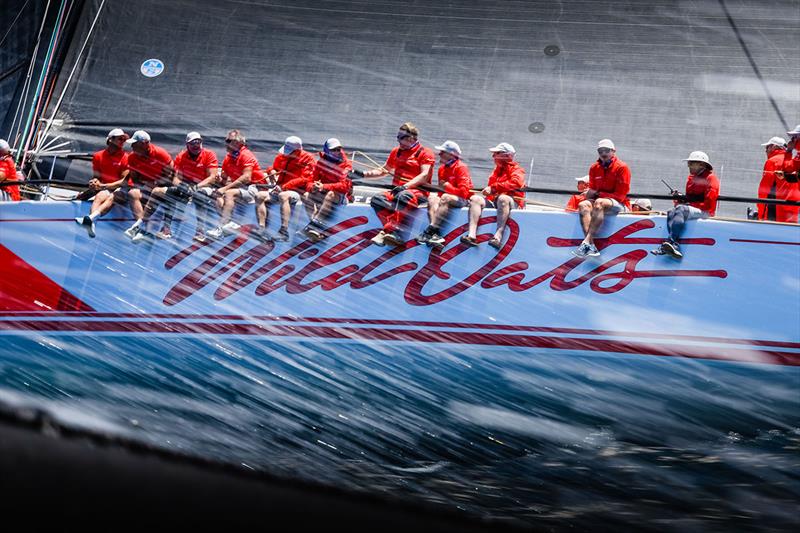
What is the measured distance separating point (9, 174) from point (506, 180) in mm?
3676

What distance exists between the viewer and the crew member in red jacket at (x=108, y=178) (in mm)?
6699

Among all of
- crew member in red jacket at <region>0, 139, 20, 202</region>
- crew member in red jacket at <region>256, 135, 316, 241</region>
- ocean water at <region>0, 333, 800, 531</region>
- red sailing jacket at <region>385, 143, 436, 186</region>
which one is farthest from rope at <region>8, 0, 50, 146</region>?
red sailing jacket at <region>385, 143, 436, 186</region>

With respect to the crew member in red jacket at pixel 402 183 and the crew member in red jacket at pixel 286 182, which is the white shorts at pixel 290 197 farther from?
the crew member in red jacket at pixel 402 183

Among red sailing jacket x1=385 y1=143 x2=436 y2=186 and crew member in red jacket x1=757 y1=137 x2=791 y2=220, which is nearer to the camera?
crew member in red jacket x1=757 y1=137 x2=791 y2=220

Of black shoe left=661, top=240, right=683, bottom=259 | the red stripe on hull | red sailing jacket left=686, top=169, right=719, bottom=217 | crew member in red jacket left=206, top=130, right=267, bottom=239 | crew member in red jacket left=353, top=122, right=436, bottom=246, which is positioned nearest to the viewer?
the red stripe on hull

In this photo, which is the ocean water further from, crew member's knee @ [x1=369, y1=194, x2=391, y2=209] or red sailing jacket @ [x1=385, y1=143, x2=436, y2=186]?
red sailing jacket @ [x1=385, y1=143, x2=436, y2=186]

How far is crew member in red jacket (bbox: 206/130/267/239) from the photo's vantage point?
6.47 meters

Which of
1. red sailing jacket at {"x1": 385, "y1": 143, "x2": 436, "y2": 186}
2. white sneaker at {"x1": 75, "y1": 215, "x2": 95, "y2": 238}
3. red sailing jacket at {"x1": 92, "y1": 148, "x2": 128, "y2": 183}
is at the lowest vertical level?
white sneaker at {"x1": 75, "y1": 215, "x2": 95, "y2": 238}

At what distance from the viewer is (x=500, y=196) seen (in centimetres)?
598

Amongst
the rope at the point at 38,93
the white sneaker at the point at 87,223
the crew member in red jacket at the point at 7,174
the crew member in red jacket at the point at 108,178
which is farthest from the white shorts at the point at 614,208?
the rope at the point at 38,93

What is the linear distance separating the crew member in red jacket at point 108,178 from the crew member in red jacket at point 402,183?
67.8 inches

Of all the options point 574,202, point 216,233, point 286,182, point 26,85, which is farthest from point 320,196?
point 26,85

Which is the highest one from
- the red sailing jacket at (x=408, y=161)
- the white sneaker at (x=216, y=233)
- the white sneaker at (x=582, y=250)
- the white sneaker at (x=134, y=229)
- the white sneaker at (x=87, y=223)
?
the red sailing jacket at (x=408, y=161)

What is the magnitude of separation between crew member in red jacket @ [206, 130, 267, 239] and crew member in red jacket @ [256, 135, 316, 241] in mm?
98
